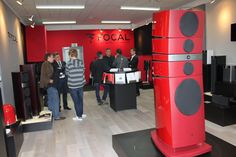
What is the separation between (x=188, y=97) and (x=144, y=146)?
0.88 metres

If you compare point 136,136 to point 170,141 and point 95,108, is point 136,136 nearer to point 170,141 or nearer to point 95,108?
point 170,141

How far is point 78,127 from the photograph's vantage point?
4.43 metres

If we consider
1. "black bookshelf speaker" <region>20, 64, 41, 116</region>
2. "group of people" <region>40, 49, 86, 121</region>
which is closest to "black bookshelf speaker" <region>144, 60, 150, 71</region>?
"group of people" <region>40, 49, 86, 121</region>

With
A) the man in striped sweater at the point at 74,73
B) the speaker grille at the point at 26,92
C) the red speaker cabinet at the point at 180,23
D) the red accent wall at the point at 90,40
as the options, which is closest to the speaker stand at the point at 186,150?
the red speaker cabinet at the point at 180,23

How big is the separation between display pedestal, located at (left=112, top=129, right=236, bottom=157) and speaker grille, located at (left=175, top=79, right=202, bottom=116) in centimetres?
55

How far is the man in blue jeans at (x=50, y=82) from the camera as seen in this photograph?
4652 millimetres

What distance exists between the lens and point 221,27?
5.58m

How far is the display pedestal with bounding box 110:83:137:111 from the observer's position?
18.0 ft

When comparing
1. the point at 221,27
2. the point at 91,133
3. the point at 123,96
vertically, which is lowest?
the point at 91,133

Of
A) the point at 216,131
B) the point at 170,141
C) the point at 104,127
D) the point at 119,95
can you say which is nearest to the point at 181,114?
the point at 170,141

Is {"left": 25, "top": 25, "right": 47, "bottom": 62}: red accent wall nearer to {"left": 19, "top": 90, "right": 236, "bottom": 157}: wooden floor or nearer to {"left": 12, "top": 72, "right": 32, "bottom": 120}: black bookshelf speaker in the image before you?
{"left": 19, "top": 90, "right": 236, "bottom": 157}: wooden floor

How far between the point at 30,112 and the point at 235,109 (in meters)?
4.10

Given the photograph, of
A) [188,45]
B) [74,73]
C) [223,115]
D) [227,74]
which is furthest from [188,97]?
[227,74]

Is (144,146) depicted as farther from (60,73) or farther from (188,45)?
(60,73)
